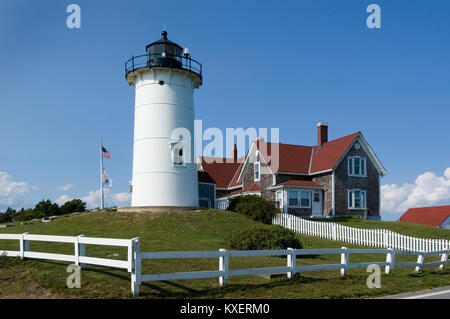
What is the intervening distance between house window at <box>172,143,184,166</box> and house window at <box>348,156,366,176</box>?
15833mm

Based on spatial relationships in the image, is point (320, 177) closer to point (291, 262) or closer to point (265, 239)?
point (265, 239)

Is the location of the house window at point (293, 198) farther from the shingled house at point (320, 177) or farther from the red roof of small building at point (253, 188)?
the red roof of small building at point (253, 188)

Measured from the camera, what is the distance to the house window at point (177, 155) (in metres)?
28.9

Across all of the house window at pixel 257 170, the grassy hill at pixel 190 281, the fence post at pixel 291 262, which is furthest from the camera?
the house window at pixel 257 170

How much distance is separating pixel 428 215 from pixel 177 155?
34.7m

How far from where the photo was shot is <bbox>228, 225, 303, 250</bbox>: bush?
1584 centimetres

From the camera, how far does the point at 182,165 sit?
1147 inches

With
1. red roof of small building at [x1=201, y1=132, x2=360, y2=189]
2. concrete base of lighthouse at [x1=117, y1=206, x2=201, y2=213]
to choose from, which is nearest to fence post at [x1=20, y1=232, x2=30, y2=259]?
concrete base of lighthouse at [x1=117, y1=206, x2=201, y2=213]

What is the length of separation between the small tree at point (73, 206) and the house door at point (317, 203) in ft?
80.3

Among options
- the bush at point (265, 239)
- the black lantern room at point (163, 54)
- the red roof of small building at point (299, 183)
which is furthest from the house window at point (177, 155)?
the bush at point (265, 239)

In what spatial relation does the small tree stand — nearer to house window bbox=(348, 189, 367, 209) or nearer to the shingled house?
the shingled house
